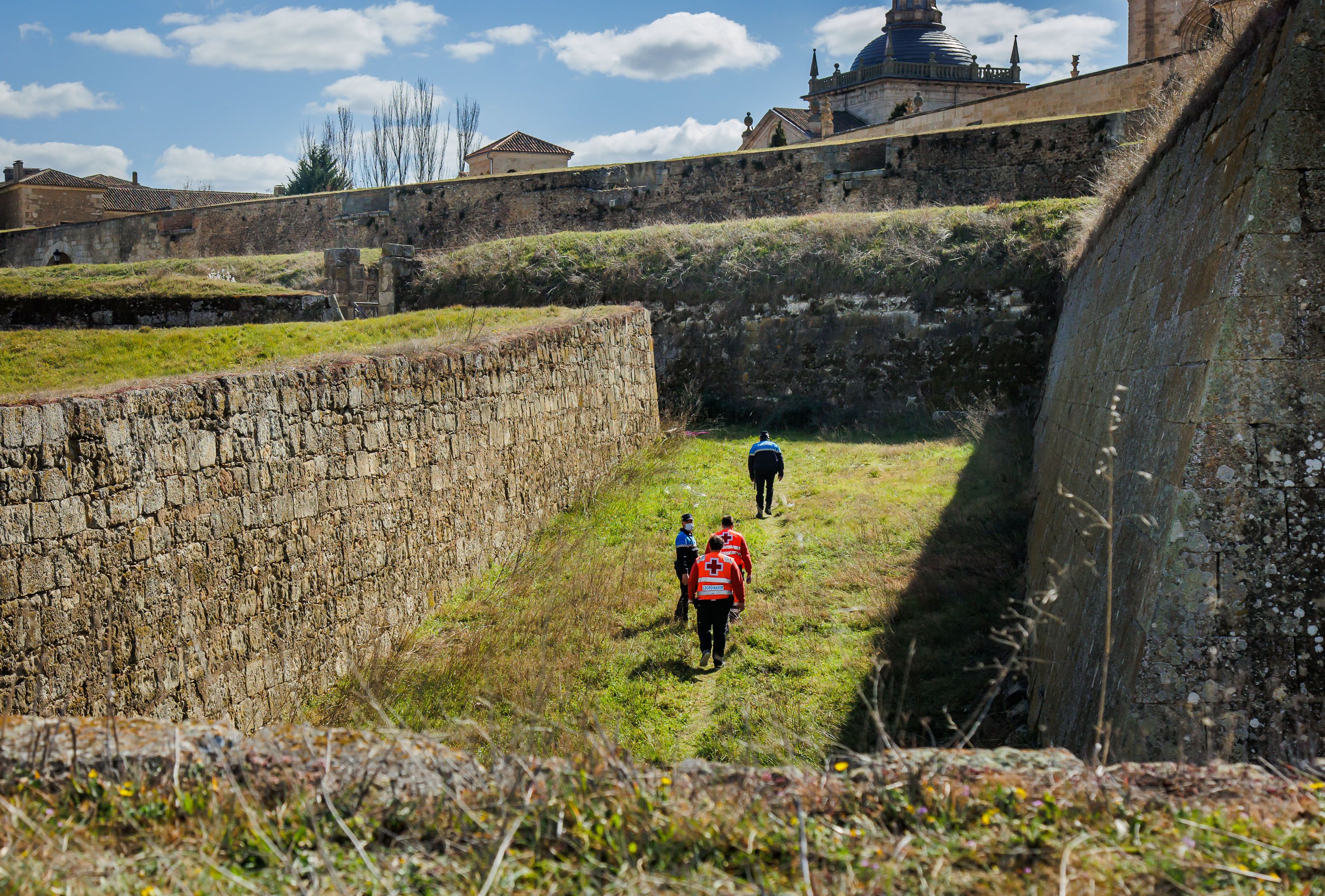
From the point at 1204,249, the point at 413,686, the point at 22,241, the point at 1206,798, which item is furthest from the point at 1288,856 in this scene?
the point at 22,241

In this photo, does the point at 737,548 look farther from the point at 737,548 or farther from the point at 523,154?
the point at 523,154

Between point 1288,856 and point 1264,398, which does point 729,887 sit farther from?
point 1264,398

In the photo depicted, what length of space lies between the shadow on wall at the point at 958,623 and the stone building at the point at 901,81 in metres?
45.3

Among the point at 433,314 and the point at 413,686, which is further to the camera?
the point at 433,314

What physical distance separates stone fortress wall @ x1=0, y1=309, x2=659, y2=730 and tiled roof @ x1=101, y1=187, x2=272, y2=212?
4423 centimetres

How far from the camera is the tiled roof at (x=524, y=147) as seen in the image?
5178 cm

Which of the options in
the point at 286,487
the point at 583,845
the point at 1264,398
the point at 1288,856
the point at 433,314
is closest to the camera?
the point at 1288,856

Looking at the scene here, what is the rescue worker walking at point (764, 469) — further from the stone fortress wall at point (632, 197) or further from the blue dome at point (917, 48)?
the blue dome at point (917, 48)

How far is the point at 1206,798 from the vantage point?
112 inches

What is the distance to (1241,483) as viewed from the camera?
3795 millimetres

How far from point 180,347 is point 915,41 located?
57.1 metres

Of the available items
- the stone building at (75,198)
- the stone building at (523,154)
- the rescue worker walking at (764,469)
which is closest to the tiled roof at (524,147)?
the stone building at (523,154)

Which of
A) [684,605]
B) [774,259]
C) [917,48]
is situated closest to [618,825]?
[684,605]

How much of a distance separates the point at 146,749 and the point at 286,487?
416 cm
